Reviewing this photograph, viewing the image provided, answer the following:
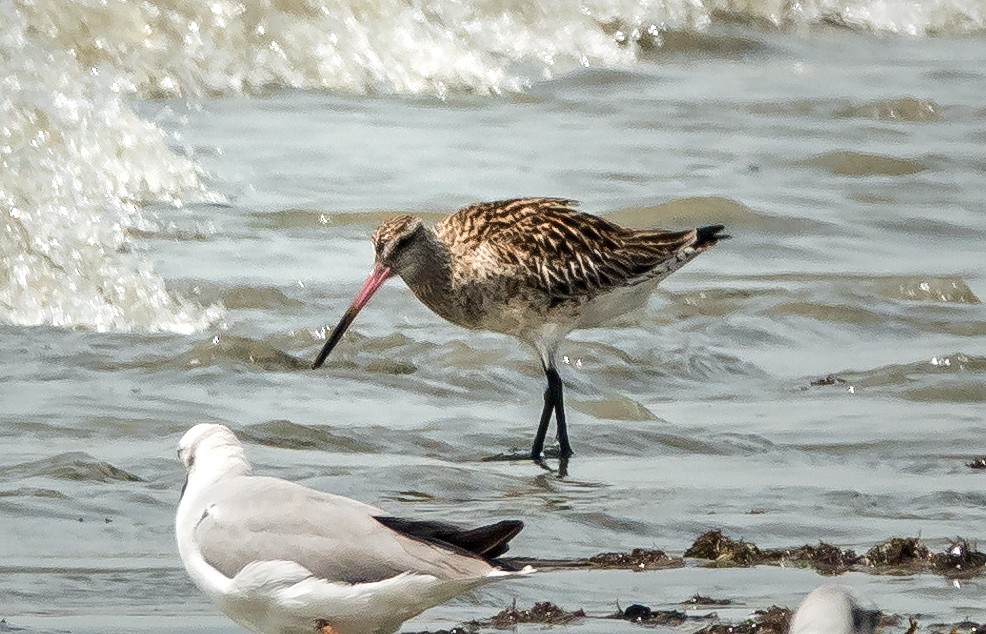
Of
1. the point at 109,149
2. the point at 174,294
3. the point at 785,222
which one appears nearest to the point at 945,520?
the point at 174,294

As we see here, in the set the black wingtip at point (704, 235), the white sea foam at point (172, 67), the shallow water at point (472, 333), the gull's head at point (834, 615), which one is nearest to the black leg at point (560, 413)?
the shallow water at point (472, 333)

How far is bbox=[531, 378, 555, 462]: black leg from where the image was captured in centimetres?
851

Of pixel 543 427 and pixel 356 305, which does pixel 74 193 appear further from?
pixel 543 427

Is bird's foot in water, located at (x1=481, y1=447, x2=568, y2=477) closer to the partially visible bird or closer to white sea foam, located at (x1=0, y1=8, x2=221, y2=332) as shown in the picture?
white sea foam, located at (x1=0, y1=8, x2=221, y2=332)

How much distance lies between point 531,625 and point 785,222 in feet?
26.7

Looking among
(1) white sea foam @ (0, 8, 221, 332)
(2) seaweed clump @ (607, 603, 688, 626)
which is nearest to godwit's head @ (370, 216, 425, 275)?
(1) white sea foam @ (0, 8, 221, 332)

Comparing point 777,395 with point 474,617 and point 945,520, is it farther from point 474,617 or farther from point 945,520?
point 474,617

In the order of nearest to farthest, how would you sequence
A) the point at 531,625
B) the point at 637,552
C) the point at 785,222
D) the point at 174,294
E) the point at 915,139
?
1. the point at 531,625
2. the point at 637,552
3. the point at 174,294
4. the point at 785,222
5. the point at 915,139

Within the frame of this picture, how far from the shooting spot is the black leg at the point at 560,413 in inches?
340

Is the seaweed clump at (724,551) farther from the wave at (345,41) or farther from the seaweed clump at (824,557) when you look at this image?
the wave at (345,41)

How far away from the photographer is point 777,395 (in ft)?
31.6

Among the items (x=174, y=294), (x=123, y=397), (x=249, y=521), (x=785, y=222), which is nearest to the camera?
(x=249, y=521)

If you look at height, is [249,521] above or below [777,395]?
above

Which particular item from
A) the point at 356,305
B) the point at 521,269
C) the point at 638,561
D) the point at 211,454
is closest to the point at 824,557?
the point at 638,561
